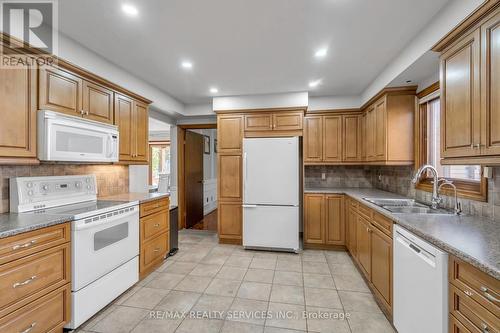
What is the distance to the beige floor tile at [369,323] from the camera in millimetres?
1878

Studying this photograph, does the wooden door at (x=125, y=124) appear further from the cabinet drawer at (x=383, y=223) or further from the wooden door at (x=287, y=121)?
the cabinet drawer at (x=383, y=223)

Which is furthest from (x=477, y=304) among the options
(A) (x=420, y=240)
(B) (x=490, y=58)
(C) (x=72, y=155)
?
(C) (x=72, y=155)

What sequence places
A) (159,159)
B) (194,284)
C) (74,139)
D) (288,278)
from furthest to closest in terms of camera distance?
(159,159) → (288,278) → (194,284) → (74,139)

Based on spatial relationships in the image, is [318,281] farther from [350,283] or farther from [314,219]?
[314,219]

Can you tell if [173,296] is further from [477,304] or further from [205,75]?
[205,75]

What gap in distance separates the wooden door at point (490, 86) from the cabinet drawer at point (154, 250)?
3.16 m

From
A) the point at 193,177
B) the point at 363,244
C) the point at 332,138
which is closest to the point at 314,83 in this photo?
the point at 332,138

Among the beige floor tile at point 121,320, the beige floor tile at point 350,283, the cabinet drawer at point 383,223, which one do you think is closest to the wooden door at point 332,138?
the cabinet drawer at point 383,223

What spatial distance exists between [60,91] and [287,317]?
9.39 ft

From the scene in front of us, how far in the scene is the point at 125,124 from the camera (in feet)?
9.51

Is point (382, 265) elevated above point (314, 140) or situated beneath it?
situated beneath

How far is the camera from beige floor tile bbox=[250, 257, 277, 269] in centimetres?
306

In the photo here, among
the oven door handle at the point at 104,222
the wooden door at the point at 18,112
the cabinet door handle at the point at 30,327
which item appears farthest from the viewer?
the oven door handle at the point at 104,222

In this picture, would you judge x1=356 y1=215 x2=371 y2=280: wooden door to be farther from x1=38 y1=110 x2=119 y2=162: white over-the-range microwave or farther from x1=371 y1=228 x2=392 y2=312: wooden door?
x1=38 y1=110 x2=119 y2=162: white over-the-range microwave
